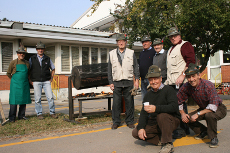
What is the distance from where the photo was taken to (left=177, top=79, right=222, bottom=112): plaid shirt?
4.07 m

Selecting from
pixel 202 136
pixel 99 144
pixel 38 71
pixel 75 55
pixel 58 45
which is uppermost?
pixel 58 45

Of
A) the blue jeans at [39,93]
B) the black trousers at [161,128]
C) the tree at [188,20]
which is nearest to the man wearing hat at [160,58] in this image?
the black trousers at [161,128]

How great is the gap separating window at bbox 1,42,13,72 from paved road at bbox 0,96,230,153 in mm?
10773

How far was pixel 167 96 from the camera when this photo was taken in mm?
3961

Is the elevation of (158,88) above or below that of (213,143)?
above

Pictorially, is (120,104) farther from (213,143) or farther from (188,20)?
(188,20)

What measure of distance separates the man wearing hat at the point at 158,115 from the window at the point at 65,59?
13.2 metres

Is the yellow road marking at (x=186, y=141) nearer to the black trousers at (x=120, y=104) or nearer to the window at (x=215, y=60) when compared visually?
the black trousers at (x=120, y=104)

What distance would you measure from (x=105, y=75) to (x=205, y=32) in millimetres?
5360

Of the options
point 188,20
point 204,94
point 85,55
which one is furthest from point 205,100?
point 85,55

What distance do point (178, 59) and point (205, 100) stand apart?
1269mm

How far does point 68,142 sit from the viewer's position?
4.60 metres

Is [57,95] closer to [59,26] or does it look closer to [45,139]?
[59,26]

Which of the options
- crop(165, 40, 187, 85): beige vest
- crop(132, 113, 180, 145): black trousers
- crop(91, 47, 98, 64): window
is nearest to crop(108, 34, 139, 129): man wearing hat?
crop(165, 40, 187, 85): beige vest
